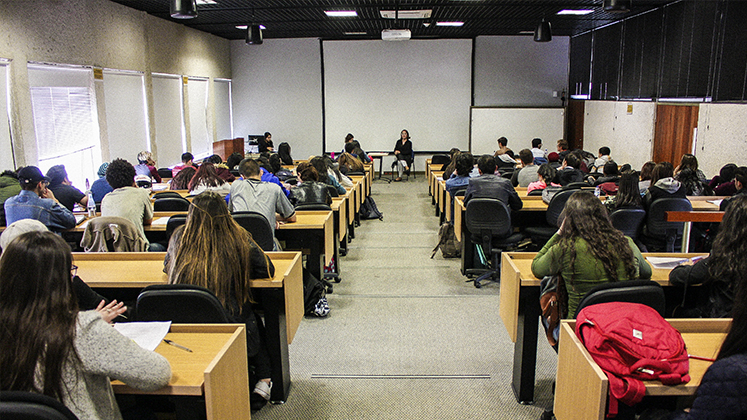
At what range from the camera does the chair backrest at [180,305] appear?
2250mm

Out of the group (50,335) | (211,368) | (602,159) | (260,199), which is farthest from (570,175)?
(50,335)

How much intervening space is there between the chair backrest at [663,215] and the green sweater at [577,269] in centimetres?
230

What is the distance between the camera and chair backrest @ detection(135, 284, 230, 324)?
225 cm

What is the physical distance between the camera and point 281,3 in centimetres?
821

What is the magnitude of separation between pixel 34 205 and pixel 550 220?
4321mm

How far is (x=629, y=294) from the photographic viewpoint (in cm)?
224

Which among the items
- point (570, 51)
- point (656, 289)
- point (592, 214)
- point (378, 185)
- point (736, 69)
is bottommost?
point (378, 185)

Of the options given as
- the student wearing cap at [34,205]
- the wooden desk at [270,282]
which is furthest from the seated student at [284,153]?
the wooden desk at [270,282]

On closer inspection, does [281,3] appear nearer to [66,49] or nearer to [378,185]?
[66,49]

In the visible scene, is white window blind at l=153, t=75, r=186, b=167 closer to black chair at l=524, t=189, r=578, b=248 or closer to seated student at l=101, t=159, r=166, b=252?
seated student at l=101, t=159, r=166, b=252

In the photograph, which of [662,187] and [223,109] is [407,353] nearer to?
[662,187]

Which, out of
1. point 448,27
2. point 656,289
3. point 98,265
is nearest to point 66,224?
point 98,265

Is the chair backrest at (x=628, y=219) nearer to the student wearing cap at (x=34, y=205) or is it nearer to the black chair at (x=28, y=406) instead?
the black chair at (x=28, y=406)

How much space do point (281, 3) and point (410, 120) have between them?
5.66m
